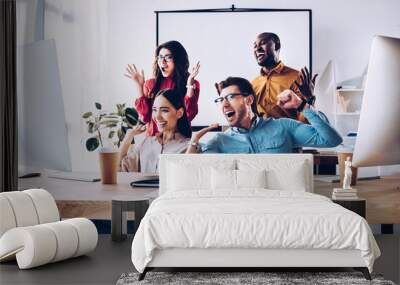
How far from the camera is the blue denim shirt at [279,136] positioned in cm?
764

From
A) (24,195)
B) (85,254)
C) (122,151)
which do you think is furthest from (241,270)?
(122,151)

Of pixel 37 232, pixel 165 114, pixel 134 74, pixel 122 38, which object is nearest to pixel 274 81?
pixel 165 114

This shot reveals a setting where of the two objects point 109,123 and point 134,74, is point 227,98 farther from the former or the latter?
point 109,123

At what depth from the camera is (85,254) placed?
632 cm

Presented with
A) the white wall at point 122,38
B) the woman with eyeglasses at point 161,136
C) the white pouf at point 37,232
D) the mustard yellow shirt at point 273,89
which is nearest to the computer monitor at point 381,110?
the white wall at point 122,38

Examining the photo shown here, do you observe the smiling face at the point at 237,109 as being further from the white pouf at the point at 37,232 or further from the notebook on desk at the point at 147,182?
the white pouf at the point at 37,232

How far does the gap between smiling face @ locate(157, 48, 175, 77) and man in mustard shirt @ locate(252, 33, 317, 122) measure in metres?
0.96

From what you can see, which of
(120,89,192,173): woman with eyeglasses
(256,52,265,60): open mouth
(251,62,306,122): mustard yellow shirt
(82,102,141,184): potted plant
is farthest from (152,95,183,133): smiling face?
(256,52,265,60): open mouth

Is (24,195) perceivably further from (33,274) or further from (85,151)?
(85,151)

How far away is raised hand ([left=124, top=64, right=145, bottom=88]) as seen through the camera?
7.78 m

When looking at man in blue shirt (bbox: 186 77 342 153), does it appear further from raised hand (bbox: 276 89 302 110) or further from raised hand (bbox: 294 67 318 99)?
raised hand (bbox: 294 67 318 99)

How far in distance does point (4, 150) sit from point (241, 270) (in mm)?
3399

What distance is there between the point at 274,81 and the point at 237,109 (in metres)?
0.53

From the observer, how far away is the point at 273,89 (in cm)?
768
